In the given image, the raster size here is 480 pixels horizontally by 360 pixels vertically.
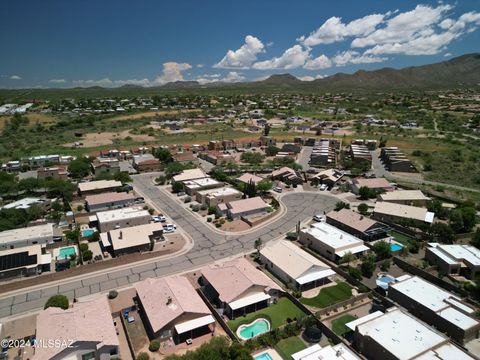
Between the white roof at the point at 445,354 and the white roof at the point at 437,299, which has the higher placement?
the white roof at the point at 445,354

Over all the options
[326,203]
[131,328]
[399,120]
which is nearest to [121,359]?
[131,328]

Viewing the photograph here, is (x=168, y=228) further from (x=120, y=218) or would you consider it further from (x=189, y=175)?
(x=189, y=175)

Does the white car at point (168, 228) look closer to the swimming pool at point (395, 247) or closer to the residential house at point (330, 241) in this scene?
the residential house at point (330, 241)

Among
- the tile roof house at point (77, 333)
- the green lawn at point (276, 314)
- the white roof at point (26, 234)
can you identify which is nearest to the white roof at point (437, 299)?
the green lawn at point (276, 314)

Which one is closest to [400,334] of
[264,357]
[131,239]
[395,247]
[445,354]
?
[445,354]

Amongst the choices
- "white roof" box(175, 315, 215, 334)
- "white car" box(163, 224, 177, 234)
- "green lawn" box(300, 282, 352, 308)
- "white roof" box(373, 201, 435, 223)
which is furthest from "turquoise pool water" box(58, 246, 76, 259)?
"white roof" box(373, 201, 435, 223)
